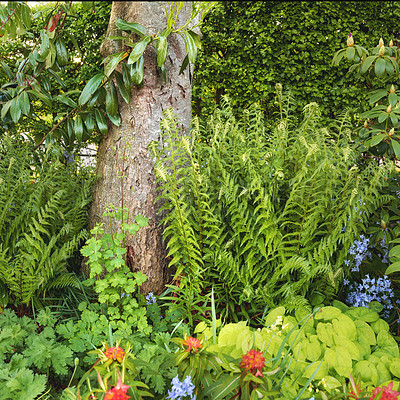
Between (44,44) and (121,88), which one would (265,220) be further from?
(44,44)

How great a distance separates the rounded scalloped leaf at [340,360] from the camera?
151 cm

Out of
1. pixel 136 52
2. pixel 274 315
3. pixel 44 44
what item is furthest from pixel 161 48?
pixel 274 315

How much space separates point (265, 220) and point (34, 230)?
137 cm

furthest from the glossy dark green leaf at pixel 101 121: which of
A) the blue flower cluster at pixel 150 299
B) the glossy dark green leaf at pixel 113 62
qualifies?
the blue flower cluster at pixel 150 299

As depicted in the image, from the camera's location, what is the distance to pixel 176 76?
2.44 metres

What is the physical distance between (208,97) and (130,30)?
283 cm

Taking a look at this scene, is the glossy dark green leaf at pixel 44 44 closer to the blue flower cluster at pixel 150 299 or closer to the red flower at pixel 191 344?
the blue flower cluster at pixel 150 299

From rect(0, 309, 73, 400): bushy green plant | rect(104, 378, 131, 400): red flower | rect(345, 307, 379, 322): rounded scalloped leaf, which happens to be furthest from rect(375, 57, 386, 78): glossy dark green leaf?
rect(0, 309, 73, 400): bushy green plant

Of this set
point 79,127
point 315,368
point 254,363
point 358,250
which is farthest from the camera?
point 79,127

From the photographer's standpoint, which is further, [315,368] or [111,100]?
[111,100]

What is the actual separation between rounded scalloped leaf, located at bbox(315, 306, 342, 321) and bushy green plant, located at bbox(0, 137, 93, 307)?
54.0 inches

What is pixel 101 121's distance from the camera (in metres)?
2.45

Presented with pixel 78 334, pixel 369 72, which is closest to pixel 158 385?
pixel 78 334

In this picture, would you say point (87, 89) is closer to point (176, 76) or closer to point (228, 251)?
point (176, 76)
